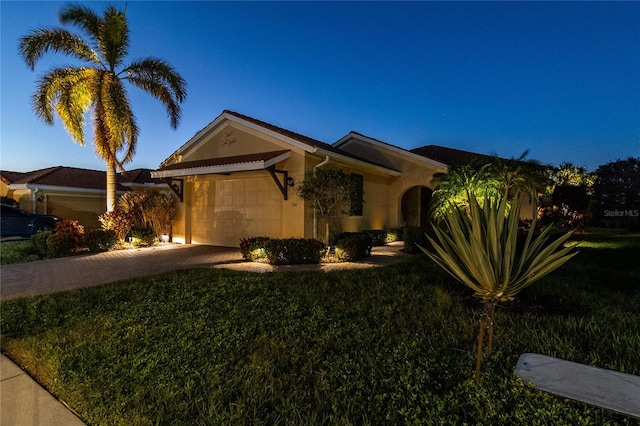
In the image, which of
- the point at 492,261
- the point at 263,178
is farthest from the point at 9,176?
the point at 492,261

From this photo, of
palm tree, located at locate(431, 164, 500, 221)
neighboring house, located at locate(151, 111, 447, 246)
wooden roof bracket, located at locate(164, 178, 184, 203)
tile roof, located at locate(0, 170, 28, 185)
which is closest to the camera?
palm tree, located at locate(431, 164, 500, 221)

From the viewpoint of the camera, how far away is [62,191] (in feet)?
66.2

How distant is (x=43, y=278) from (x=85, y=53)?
33.5ft

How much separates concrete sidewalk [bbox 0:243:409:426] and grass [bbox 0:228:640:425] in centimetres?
17

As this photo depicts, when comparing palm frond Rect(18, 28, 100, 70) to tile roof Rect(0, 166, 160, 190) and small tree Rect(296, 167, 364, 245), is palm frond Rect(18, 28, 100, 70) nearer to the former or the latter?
tile roof Rect(0, 166, 160, 190)

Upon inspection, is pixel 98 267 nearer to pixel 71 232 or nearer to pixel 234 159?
pixel 71 232

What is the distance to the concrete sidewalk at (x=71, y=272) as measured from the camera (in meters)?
2.87

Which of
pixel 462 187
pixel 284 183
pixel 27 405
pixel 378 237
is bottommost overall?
pixel 27 405

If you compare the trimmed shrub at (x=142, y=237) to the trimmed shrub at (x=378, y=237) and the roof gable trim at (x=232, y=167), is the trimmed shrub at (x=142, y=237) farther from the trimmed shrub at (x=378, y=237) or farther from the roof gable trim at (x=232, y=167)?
the trimmed shrub at (x=378, y=237)

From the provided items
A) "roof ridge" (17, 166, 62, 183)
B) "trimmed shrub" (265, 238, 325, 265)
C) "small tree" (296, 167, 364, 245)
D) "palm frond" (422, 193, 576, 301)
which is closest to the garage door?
"small tree" (296, 167, 364, 245)

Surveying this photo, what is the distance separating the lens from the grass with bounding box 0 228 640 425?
269 centimetres

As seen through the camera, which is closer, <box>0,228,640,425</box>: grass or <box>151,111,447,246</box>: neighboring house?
<box>0,228,640,425</box>: grass

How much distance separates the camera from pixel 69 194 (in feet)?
67.8

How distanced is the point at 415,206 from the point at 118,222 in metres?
16.1
